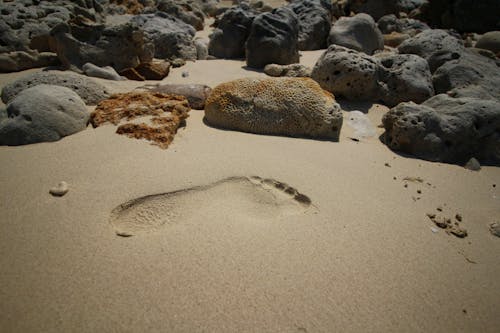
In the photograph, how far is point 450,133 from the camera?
279 centimetres

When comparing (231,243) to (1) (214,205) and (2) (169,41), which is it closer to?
(1) (214,205)

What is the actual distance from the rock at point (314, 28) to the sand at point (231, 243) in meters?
4.92

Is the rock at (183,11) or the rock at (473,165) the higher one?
the rock at (183,11)

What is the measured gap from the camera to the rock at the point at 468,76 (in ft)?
12.4

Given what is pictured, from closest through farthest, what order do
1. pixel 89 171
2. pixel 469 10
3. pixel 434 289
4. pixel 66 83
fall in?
1. pixel 434 289
2. pixel 89 171
3. pixel 66 83
4. pixel 469 10

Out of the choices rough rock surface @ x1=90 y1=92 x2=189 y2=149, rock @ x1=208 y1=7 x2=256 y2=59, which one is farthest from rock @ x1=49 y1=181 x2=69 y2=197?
rock @ x1=208 y1=7 x2=256 y2=59

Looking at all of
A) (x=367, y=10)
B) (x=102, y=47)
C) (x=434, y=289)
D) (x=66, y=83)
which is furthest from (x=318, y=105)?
(x=367, y=10)

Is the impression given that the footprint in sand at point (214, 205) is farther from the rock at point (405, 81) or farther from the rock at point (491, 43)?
the rock at point (491, 43)

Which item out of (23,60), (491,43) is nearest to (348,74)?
(23,60)

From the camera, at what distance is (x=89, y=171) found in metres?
2.00

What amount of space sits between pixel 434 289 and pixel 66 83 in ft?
12.5

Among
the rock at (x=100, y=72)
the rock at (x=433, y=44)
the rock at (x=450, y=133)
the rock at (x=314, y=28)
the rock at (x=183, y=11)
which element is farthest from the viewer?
the rock at (x=183, y=11)

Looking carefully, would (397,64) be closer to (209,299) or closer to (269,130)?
(269,130)

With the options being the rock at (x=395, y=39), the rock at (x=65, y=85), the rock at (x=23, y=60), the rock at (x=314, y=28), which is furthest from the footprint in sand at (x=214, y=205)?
the rock at (x=395, y=39)
